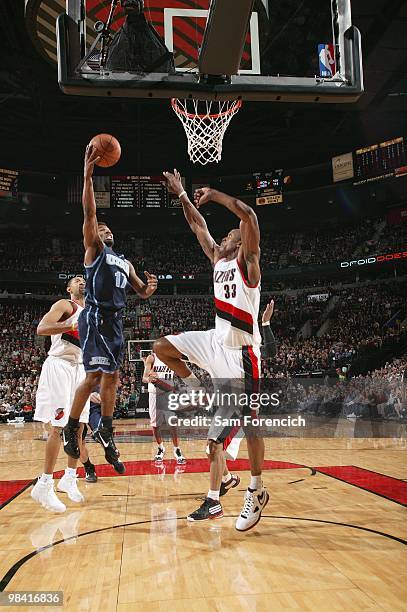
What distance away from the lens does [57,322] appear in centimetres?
565

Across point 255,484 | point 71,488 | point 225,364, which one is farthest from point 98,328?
point 71,488

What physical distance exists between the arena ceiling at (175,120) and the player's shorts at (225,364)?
35.9ft

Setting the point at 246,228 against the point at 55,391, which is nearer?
the point at 246,228

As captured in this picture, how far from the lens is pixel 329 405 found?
14688 millimetres

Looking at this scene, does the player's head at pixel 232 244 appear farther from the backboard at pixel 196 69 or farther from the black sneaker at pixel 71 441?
the black sneaker at pixel 71 441

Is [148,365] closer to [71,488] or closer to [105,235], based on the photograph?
[71,488]

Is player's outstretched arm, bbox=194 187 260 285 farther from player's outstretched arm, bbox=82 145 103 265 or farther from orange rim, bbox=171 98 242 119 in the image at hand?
orange rim, bbox=171 98 242 119

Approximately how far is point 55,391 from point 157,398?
400 centimetres

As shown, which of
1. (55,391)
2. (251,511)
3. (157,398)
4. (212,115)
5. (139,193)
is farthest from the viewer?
(139,193)

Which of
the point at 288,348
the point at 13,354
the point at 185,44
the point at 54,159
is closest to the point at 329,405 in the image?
the point at 288,348

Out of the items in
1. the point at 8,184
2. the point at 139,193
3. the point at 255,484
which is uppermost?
the point at 8,184

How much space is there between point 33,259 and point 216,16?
2557 centimetres

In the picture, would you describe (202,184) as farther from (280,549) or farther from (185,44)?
(280,549)

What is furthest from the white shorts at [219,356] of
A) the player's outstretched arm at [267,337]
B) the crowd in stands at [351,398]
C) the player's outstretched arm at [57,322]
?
the crowd in stands at [351,398]
